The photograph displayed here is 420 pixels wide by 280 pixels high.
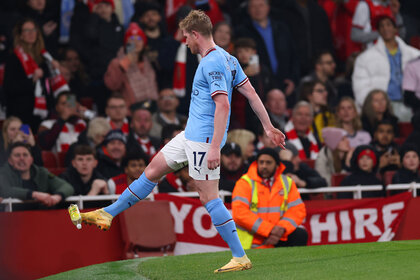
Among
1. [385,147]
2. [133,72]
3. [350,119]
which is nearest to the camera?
[385,147]

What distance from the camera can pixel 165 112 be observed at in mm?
14430

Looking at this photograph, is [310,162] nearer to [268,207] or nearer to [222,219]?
[268,207]

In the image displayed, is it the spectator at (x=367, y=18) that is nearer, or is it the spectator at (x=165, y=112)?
the spectator at (x=165, y=112)

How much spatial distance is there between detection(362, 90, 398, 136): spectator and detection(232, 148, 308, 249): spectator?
4.08m

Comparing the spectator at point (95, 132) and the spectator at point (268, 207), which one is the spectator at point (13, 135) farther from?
the spectator at point (268, 207)

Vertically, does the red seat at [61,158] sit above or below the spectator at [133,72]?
below

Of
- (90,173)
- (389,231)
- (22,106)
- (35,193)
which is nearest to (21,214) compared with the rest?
(35,193)

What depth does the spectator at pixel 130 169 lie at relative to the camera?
12031 mm

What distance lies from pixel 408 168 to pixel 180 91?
4272mm

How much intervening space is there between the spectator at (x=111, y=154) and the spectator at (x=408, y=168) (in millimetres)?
3903

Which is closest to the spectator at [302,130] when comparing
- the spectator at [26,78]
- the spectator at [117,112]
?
the spectator at [117,112]

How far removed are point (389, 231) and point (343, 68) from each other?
6486 millimetres

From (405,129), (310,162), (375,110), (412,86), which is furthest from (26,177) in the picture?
(412,86)

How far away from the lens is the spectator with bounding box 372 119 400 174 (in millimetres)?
13359
